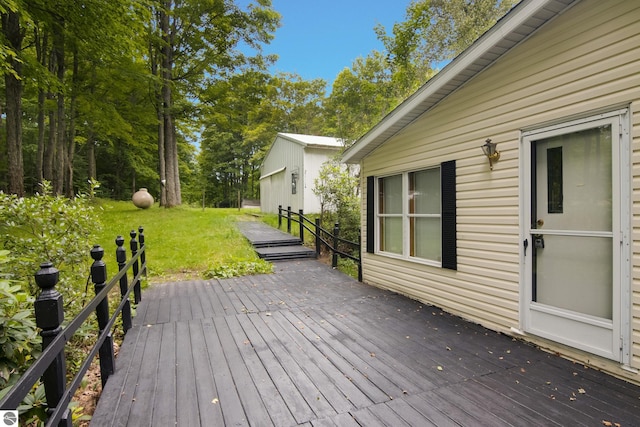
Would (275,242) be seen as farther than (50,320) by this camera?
Yes

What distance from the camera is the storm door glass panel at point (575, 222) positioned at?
2.62 meters

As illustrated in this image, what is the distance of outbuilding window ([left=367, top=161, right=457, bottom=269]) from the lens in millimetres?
4039

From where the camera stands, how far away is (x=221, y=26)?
42.0 feet

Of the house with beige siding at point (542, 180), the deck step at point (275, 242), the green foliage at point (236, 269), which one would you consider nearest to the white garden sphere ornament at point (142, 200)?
the deck step at point (275, 242)

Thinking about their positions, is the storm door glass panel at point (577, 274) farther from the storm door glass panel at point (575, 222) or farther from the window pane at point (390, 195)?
the window pane at point (390, 195)

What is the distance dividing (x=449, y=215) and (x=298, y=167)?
9122 millimetres

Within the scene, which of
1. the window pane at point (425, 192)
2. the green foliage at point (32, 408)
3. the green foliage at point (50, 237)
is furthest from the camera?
the window pane at point (425, 192)

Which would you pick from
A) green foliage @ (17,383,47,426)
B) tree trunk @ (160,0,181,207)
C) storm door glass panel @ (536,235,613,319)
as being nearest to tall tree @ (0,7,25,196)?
tree trunk @ (160,0,181,207)

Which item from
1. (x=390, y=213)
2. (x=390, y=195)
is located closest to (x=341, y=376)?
(x=390, y=213)

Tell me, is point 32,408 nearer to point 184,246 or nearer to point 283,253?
point 283,253

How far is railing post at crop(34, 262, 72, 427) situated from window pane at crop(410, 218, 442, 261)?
4.05 m

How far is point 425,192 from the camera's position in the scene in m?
4.57

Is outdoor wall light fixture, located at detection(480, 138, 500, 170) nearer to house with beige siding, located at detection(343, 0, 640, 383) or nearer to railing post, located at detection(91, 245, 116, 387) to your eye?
house with beige siding, located at detection(343, 0, 640, 383)

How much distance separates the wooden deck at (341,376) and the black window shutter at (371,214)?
168 centimetres
